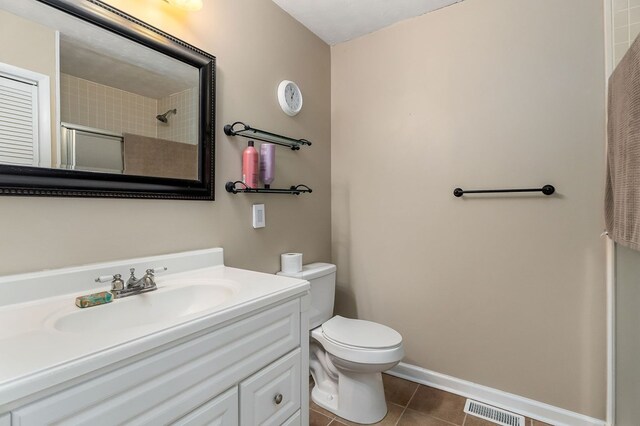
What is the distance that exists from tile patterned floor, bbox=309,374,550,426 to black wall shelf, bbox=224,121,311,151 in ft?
4.92

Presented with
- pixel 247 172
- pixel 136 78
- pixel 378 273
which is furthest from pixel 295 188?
pixel 136 78

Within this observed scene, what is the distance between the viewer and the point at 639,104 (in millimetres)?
978

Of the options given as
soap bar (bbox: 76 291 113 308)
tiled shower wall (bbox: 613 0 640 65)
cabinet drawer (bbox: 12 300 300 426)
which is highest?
tiled shower wall (bbox: 613 0 640 65)

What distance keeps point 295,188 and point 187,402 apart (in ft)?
4.25

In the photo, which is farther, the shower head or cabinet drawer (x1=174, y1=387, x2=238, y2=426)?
the shower head

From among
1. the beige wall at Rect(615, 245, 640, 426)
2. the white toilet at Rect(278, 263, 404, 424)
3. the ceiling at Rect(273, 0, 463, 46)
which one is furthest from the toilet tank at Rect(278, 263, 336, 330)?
the ceiling at Rect(273, 0, 463, 46)

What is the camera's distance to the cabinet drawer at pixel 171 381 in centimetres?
57

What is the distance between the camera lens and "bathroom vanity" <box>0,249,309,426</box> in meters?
0.57

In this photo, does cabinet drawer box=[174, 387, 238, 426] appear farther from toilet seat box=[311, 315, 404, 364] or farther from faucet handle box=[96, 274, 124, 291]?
toilet seat box=[311, 315, 404, 364]

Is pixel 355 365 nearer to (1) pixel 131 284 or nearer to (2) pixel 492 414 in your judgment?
(2) pixel 492 414

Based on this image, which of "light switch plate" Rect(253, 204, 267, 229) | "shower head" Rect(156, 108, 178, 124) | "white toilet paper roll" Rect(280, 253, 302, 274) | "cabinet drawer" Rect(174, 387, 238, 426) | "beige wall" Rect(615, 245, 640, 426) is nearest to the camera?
"cabinet drawer" Rect(174, 387, 238, 426)

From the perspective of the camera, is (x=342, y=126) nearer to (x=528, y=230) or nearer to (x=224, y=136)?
(x=224, y=136)

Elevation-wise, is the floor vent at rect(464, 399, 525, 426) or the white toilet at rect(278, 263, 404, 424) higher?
the white toilet at rect(278, 263, 404, 424)

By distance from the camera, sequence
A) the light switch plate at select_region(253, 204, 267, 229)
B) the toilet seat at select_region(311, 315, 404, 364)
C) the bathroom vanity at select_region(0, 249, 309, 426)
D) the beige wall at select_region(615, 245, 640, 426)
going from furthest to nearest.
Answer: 1. the light switch plate at select_region(253, 204, 267, 229)
2. the toilet seat at select_region(311, 315, 404, 364)
3. the beige wall at select_region(615, 245, 640, 426)
4. the bathroom vanity at select_region(0, 249, 309, 426)
